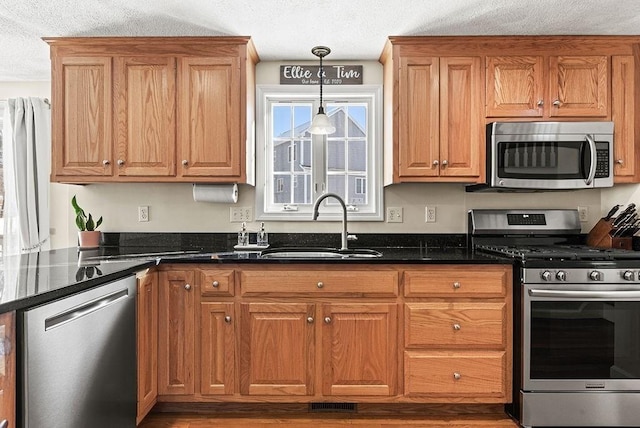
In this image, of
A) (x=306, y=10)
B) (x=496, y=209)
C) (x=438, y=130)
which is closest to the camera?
(x=306, y=10)

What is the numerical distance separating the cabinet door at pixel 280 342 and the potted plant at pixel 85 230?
4.11 feet

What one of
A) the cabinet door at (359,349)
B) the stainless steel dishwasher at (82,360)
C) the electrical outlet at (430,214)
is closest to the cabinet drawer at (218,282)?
the stainless steel dishwasher at (82,360)

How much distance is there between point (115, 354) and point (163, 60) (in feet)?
5.83

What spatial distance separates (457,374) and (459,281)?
0.51m

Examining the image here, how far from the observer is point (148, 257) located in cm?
245

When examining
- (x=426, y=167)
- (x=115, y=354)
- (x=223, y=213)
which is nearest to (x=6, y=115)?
(x=223, y=213)

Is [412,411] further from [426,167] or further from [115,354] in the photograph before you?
[115,354]

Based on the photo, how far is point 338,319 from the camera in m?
2.39

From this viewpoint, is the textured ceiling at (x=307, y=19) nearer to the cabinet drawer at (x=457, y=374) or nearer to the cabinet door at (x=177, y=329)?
the cabinet door at (x=177, y=329)

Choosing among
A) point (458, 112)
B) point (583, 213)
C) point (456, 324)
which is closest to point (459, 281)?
point (456, 324)

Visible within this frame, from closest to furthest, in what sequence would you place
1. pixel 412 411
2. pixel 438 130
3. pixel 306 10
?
pixel 306 10 → pixel 412 411 → pixel 438 130

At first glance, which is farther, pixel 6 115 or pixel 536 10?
pixel 6 115

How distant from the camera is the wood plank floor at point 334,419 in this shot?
238 cm

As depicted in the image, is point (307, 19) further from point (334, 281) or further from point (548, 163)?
point (548, 163)
